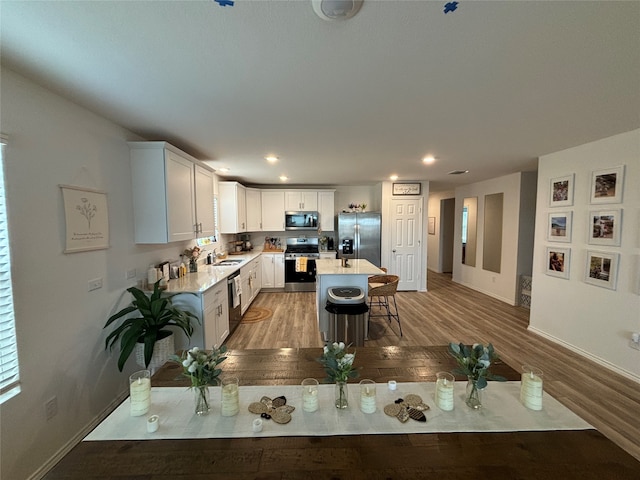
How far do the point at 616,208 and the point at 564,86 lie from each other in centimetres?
196

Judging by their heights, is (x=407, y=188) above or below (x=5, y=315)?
above

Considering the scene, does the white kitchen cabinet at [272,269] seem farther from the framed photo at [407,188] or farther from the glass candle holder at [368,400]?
the glass candle holder at [368,400]

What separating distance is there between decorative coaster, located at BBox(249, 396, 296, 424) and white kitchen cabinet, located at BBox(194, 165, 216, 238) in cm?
257

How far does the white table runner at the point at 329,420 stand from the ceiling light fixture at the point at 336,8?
1718mm

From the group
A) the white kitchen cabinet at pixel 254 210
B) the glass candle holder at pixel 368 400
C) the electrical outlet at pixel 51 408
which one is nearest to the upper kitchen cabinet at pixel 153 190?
the electrical outlet at pixel 51 408

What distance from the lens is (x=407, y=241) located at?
225 inches

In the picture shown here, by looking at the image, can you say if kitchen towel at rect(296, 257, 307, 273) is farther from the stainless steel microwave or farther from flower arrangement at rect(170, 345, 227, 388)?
flower arrangement at rect(170, 345, 227, 388)

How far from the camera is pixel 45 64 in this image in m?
1.42

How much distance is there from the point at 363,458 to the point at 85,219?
2.43 metres

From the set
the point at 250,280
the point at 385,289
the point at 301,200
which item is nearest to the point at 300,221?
the point at 301,200

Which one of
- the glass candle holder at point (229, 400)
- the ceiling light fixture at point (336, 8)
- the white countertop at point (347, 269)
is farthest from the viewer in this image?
the white countertop at point (347, 269)

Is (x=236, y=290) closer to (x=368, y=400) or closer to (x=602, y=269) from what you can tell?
(x=368, y=400)

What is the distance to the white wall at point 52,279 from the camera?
1.49m

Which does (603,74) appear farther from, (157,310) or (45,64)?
(157,310)
